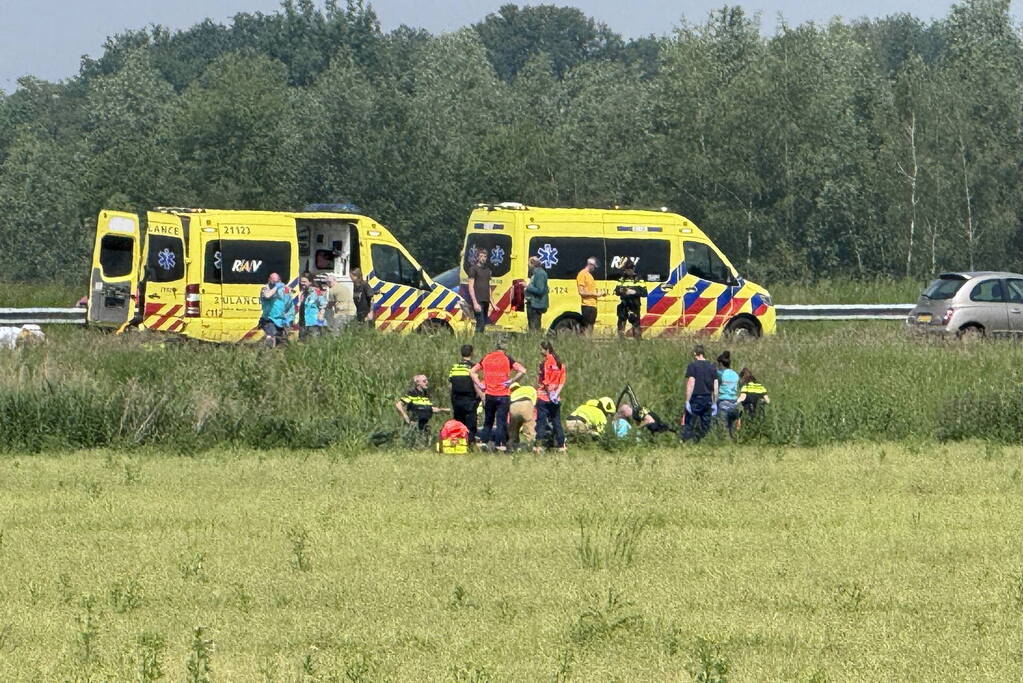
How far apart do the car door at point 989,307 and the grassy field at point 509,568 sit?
10080mm

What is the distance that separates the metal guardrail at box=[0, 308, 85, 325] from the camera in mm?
36156

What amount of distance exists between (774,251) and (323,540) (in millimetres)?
46551

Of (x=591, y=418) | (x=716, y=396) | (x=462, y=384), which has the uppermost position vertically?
(x=462, y=384)

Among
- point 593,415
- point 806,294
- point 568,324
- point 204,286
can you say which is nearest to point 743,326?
point 568,324

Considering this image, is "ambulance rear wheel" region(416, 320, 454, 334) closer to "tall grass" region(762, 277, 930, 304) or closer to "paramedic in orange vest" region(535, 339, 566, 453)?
"paramedic in orange vest" region(535, 339, 566, 453)

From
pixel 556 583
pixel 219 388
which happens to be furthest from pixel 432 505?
pixel 219 388

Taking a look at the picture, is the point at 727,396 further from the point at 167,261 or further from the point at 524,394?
the point at 167,261

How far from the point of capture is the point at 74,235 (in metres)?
69.5

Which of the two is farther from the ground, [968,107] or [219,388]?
[968,107]

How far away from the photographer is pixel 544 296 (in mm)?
30109

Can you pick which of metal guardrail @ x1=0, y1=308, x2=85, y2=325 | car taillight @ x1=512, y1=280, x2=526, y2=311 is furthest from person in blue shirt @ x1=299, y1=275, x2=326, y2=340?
metal guardrail @ x1=0, y1=308, x2=85, y2=325

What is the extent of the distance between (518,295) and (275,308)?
428 centimetres

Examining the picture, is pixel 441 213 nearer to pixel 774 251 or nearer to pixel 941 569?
pixel 774 251

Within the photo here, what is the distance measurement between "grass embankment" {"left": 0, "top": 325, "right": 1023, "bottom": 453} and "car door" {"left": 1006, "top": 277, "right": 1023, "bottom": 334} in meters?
3.63
